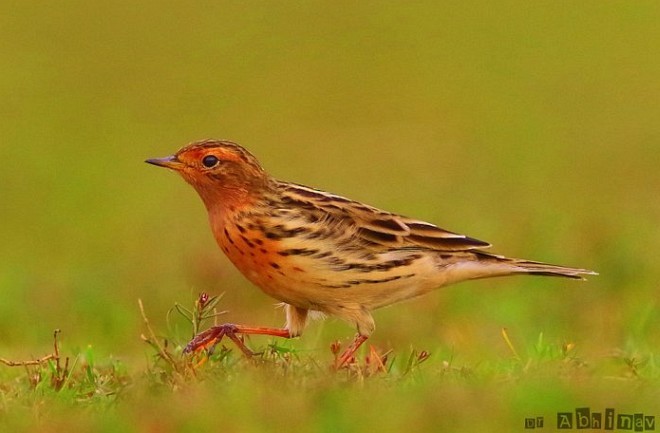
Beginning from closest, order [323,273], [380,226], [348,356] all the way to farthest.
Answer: [348,356], [323,273], [380,226]

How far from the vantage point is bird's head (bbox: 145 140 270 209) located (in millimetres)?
9906

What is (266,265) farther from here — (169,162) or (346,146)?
(346,146)

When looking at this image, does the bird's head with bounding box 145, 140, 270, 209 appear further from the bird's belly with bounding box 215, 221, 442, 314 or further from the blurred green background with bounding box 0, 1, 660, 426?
the blurred green background with bounding box 0, 1, 660, 426

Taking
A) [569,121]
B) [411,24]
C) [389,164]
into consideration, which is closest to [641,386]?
[389,164]

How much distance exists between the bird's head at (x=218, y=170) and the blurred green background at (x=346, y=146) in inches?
62.9

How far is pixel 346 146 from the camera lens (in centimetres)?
2675

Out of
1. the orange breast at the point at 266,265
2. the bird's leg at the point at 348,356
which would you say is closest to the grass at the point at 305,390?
the bird's leg at the point at 348,356

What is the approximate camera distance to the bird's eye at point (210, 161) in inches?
396

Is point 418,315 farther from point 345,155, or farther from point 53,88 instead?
point 53,88

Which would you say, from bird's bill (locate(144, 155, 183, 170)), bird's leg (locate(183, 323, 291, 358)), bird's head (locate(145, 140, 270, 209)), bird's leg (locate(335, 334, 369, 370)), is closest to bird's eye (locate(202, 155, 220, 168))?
bird's head (locate(145, 140, 270, 209))

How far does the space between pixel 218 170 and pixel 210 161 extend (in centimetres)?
11

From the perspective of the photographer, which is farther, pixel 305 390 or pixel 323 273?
pixel 323 273

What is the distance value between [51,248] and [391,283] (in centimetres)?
996

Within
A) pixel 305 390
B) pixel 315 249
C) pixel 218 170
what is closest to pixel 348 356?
→ pixel 315 249
